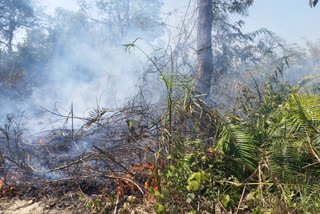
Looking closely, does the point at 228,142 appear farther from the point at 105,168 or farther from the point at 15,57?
the point at 15,57

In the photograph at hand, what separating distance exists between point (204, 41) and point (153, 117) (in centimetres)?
419

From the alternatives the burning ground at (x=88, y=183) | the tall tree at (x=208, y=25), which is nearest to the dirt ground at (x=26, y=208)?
the burning ground at (x=88, y=183)

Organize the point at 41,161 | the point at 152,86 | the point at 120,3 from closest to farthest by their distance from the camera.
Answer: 1. the point at 41,161
2. the point at 152,86
3. the point at 120,3

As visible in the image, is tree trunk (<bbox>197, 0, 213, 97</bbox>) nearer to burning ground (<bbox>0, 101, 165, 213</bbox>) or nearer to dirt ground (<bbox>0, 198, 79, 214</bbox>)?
burning ground (<bbox>0, 101, 165, 213</bbox>)

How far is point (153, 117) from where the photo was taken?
15.3 ft

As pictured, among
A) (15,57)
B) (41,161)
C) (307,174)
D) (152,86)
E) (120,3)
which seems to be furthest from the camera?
(120,3)

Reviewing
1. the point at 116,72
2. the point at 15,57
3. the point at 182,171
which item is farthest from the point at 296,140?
the point at 15,57

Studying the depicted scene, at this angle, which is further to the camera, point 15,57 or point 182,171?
point 15,57

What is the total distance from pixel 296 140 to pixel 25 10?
14.7m

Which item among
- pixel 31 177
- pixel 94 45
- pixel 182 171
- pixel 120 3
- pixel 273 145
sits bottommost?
Result: pixel 31 177

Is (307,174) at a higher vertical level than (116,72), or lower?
lower

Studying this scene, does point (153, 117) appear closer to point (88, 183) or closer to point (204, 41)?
point (88, 183)

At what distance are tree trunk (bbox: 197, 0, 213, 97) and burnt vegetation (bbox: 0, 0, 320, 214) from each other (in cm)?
4

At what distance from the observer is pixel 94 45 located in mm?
13414
